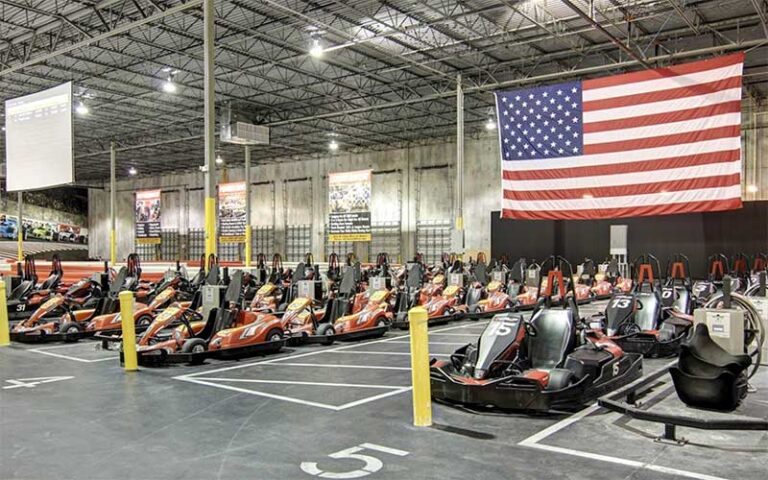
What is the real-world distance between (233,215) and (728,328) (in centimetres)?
2325

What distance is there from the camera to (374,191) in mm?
33969

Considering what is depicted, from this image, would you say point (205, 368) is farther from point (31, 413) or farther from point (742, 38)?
point (742, 38)

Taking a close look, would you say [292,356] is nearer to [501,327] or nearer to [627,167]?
[501,327]

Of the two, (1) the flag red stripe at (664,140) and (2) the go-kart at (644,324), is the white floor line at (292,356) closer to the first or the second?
(2) the go-kart at (644,324)

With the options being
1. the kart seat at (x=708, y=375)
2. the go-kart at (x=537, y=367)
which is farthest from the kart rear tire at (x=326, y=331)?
the kart seat at (x=708, y=375)

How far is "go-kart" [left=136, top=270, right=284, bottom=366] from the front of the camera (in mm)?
7898

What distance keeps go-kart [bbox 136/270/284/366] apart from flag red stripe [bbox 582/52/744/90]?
7378mm

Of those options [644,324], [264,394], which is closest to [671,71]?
→ [644,324]

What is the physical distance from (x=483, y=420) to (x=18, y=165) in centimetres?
1328

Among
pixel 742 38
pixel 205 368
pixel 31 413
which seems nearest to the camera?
pixel 31 413

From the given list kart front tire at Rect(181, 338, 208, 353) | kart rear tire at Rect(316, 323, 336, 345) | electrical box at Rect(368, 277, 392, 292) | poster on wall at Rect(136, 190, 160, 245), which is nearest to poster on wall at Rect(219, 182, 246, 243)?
poster on wall at Rect(136, 190, 160, 245)

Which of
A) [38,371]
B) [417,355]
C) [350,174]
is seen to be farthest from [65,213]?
[417,355]

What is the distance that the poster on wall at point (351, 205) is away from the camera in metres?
25.8

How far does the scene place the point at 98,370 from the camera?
7711 mm
